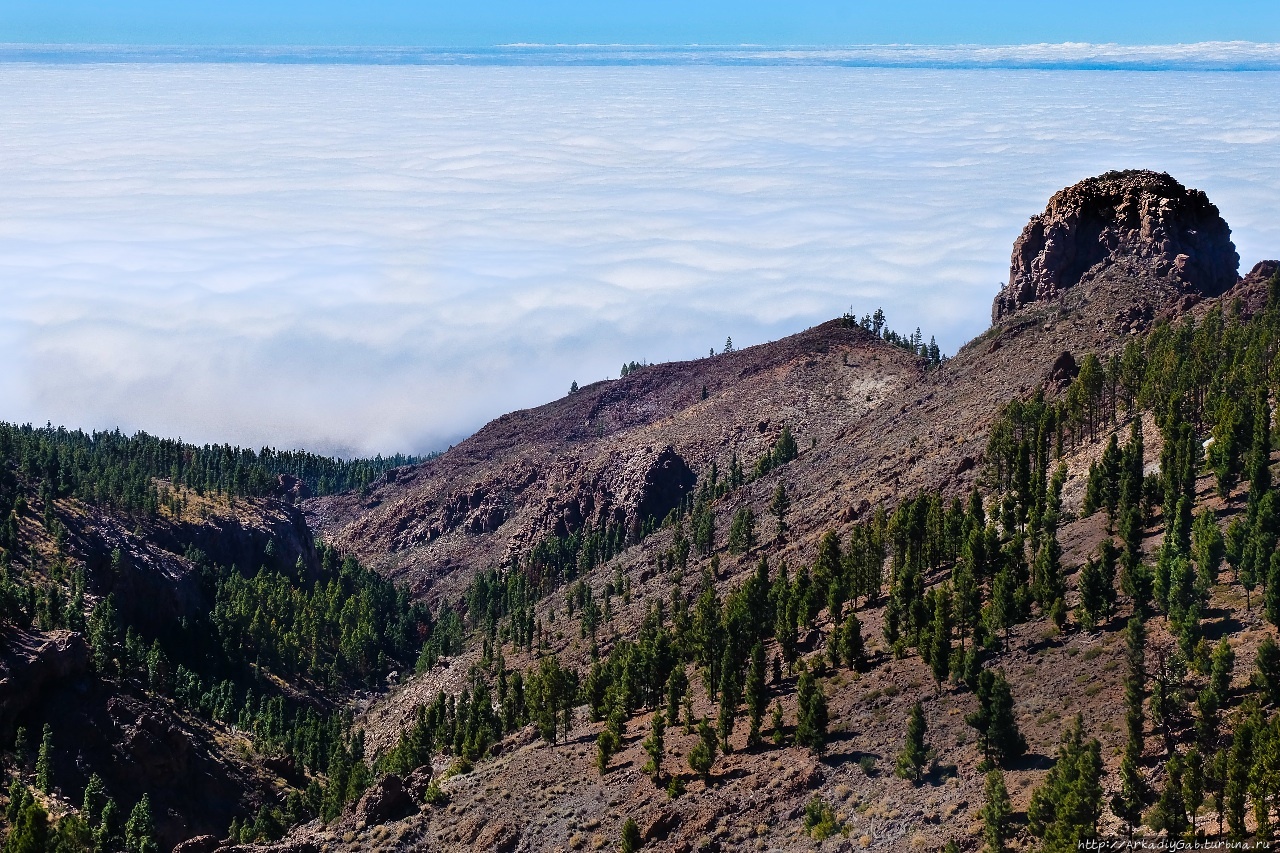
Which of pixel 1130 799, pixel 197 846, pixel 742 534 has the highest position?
pixel 742 534

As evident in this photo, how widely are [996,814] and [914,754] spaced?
12184mm

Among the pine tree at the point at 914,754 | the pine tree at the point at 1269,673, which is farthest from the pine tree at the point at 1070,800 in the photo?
the pine tree at the point at 1269,673

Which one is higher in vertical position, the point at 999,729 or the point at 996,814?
the point at 999,729

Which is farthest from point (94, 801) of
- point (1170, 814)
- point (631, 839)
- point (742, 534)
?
point (1170, 814)

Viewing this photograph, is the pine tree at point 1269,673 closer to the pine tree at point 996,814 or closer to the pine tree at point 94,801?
the pine tree at point 996,814

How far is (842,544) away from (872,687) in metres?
54.4

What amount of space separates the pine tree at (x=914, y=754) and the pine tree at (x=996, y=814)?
7.69m

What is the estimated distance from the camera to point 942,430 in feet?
612

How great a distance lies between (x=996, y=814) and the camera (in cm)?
7556

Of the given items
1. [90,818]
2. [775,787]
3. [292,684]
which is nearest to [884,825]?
[775,787]

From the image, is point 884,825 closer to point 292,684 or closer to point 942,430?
point 942,430

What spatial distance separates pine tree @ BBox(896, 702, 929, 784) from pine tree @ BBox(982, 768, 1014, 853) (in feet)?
25.2

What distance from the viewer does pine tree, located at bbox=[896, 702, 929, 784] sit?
87500 mm

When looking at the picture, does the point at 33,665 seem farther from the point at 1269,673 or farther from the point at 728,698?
the point at 1269,673
